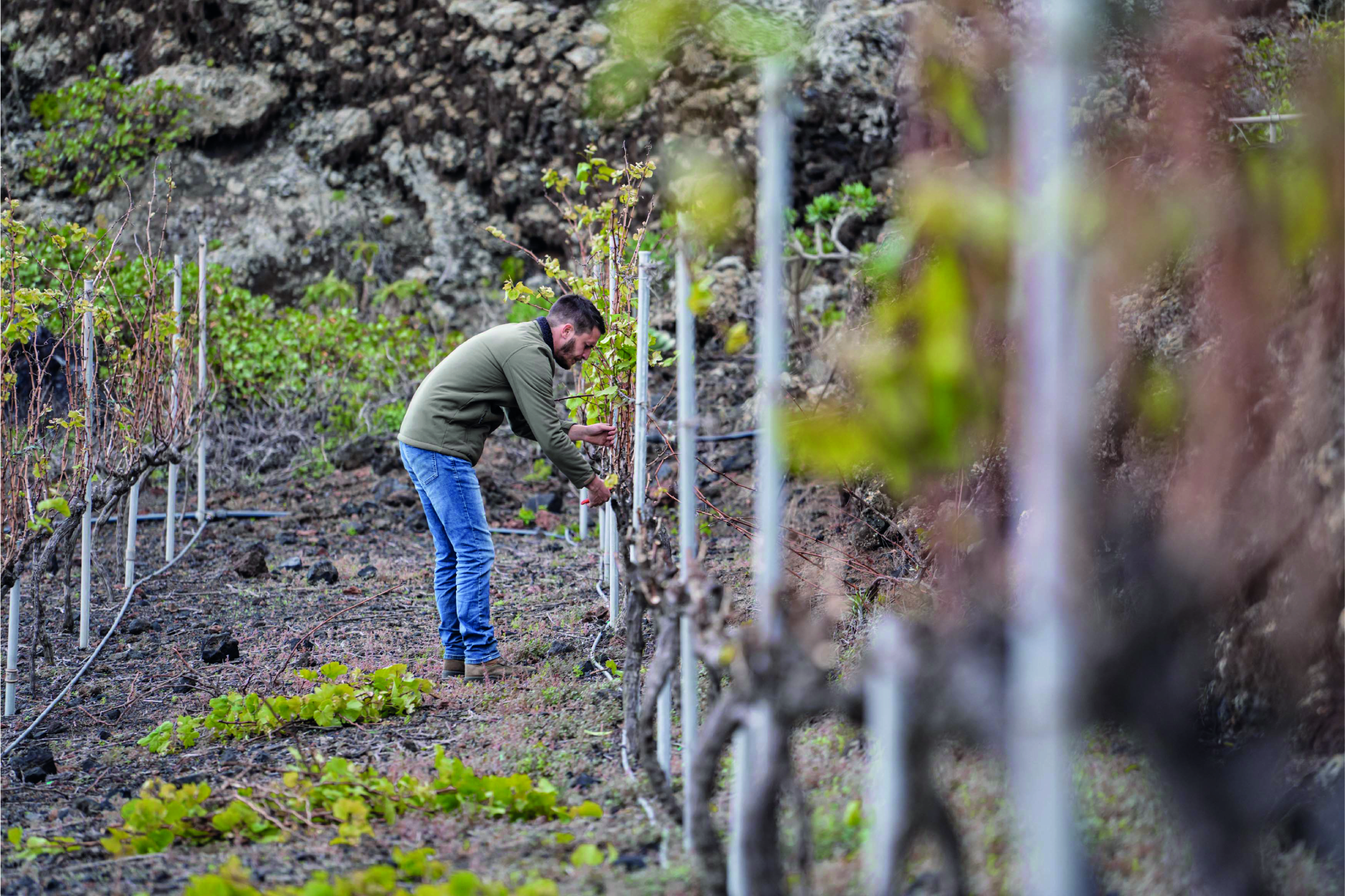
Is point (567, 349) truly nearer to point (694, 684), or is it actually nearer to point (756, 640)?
point (694, 684)

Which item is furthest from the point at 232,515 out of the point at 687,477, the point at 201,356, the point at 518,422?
the point at 687,477

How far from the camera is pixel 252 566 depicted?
687cm

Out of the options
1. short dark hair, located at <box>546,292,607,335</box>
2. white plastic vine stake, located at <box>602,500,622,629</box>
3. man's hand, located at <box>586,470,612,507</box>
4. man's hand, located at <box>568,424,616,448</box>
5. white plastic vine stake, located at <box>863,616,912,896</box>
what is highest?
short dark hair, located at <box>546,292,607,335</box>

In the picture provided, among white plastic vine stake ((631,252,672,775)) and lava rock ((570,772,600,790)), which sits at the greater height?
white plastic vine stake ((631,252,672,775))

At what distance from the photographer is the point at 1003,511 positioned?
157 inches

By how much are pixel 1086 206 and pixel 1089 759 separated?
1760 millimetres

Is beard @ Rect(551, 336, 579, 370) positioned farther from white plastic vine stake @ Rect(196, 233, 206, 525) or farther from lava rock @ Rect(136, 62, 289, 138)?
lava rock @ Rect(136, 62, 289, 138)

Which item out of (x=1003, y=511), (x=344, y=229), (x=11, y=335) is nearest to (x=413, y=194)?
(x=344, y=229)

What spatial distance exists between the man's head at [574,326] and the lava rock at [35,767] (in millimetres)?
2334

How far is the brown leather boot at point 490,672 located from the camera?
181 inches

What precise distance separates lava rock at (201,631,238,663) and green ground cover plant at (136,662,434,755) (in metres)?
0.88

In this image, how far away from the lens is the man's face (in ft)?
14.8

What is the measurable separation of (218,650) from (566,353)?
2.21 metres

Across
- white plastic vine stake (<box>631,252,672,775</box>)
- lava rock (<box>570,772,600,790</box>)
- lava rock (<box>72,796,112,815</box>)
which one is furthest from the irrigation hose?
white plastic vine stake (<box>631,252,672,775</box>)
